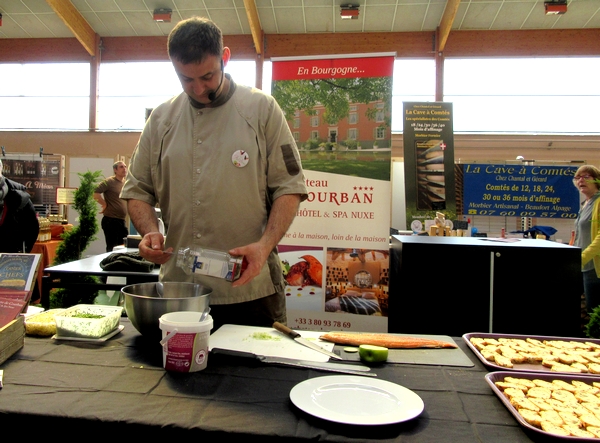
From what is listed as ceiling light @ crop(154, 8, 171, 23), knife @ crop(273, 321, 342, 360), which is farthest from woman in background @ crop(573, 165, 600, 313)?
ceiling light @ crop(154, 8, 171, 23)

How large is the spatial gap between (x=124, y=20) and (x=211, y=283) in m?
9.88

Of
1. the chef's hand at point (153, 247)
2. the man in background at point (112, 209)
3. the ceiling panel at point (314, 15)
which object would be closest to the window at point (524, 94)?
the ceiling panel at point (314, 15)

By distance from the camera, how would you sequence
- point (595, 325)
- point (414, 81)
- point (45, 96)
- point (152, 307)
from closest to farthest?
point (152, 307) < point (595, 325) < point (414, 81) < point (45, 96)

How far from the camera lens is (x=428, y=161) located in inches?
237

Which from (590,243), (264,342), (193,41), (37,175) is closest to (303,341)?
(264,342)

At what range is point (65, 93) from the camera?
1033 cm

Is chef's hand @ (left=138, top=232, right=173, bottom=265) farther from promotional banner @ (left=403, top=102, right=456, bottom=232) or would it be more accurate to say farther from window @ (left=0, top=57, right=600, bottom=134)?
window @ (left=0, top=57, right=600, bottom=134)

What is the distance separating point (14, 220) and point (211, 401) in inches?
140

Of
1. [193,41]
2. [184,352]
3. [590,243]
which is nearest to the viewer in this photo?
[184,352]

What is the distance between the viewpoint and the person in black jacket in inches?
140

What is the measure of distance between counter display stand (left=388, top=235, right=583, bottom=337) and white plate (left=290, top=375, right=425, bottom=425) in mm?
1666

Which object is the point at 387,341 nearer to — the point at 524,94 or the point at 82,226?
the point at 82,226

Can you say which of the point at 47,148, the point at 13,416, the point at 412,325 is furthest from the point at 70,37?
the point at 13,416

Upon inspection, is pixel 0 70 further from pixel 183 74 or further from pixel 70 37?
pixel 183 74
